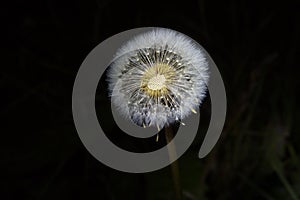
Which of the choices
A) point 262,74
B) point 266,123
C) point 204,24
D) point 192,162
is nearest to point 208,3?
point 204,24

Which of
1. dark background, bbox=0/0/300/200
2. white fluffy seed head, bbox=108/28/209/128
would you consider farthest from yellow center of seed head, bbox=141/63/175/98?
dark background, bbox=0/0/300/200

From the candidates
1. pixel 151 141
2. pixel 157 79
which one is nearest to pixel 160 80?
pixel 157 79

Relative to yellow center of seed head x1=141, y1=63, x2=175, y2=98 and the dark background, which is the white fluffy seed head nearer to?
yellow center of seed head x1=141, y1=63, x2=175, y2=98

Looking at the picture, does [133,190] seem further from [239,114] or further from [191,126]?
[239,114]

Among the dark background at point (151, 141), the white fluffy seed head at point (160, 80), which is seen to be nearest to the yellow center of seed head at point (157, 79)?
the white fluffy seed head at point (160, 80)

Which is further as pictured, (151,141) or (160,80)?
(151,141)

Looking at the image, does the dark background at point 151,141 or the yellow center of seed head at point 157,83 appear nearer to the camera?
the yellow center of seed head at point 157,83

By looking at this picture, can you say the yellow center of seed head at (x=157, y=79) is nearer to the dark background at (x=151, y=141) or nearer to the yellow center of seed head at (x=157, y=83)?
the yellow center of seed head at (x=157, y=83)

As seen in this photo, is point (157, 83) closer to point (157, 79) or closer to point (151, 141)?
point (157, 79)

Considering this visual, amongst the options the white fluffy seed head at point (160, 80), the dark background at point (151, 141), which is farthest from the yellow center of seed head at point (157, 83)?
the dark background at point (151, 141)
